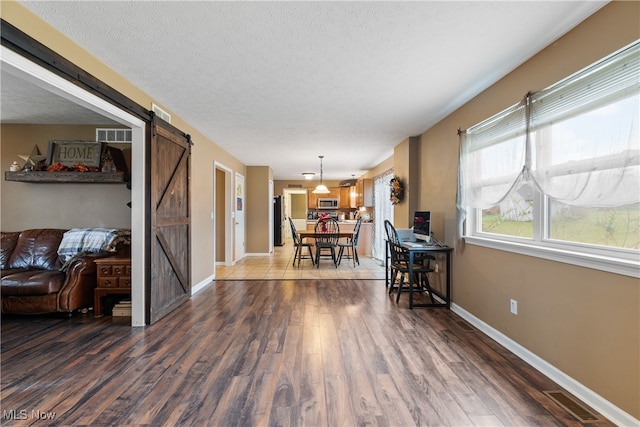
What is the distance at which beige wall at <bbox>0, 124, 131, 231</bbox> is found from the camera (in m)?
3.71

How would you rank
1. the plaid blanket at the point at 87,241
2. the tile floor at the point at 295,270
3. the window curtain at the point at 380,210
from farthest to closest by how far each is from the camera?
the window curtain at the point at 380,210 → the tile floor at the point at 295,270 → the plaid blanket at the point at 87,241

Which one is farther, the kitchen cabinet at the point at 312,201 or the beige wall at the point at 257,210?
the kitchen cabinet at the point at 312,201

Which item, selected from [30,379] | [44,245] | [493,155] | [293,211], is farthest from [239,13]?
[293,211]

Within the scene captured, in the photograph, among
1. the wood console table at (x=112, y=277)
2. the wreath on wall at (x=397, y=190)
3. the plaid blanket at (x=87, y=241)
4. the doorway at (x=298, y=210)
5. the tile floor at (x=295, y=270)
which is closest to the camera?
the wood console table at (x=112, y=277)

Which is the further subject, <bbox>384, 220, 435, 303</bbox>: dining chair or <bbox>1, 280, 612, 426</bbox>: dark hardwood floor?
<bbox>384, 220, 435, 303</bbox>: dining chair

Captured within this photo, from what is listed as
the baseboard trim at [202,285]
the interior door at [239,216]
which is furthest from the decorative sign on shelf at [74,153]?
the interior door at [239,216]

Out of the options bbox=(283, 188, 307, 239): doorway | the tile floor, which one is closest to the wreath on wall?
the tile floor

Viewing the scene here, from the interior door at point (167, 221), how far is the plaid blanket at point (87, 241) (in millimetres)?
710

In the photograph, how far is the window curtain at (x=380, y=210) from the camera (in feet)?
21.5

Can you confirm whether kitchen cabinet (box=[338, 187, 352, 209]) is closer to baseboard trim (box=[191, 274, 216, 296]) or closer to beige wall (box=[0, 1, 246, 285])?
beige wall (box=[0, 1, 246, 285])

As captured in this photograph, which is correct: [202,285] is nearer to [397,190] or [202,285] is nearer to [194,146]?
[194,146]

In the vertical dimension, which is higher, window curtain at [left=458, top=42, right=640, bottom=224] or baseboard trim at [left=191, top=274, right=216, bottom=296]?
window curtain at [left=458, top=42, right=640, bottom=224]

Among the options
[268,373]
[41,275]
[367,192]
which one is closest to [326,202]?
[367,192]

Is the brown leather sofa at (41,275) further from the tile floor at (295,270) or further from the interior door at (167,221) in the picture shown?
the tile floor at (295,270)
